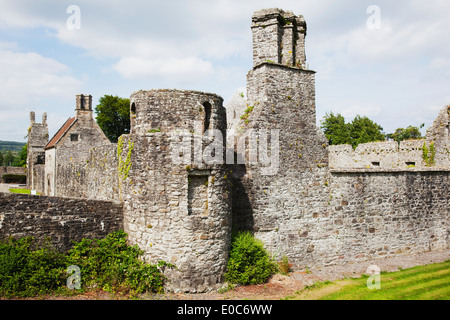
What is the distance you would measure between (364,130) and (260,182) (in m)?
42.2

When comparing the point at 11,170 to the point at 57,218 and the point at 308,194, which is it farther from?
the point at 308,194

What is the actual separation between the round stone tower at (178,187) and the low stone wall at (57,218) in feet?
1.91

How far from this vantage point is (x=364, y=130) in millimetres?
49188

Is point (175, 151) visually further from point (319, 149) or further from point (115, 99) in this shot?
point (115, 99)

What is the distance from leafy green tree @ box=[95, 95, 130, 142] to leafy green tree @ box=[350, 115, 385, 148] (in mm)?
30030

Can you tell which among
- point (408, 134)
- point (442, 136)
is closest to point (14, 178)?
point (442, 136)

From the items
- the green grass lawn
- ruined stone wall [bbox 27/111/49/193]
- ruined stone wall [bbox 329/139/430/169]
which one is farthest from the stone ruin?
ruined stone wall [bbox 27/111/49/193]

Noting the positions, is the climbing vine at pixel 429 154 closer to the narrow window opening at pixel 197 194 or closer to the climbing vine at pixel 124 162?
the narrow window opening at pixel 197 194

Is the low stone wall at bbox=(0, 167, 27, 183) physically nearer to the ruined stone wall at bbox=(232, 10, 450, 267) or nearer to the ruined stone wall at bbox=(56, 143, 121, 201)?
the ruined stone wall at bbox=(56, 143, 121, 201)

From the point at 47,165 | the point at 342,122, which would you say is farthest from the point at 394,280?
the point at 342,122

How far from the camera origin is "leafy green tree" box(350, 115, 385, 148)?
48.6 metres
